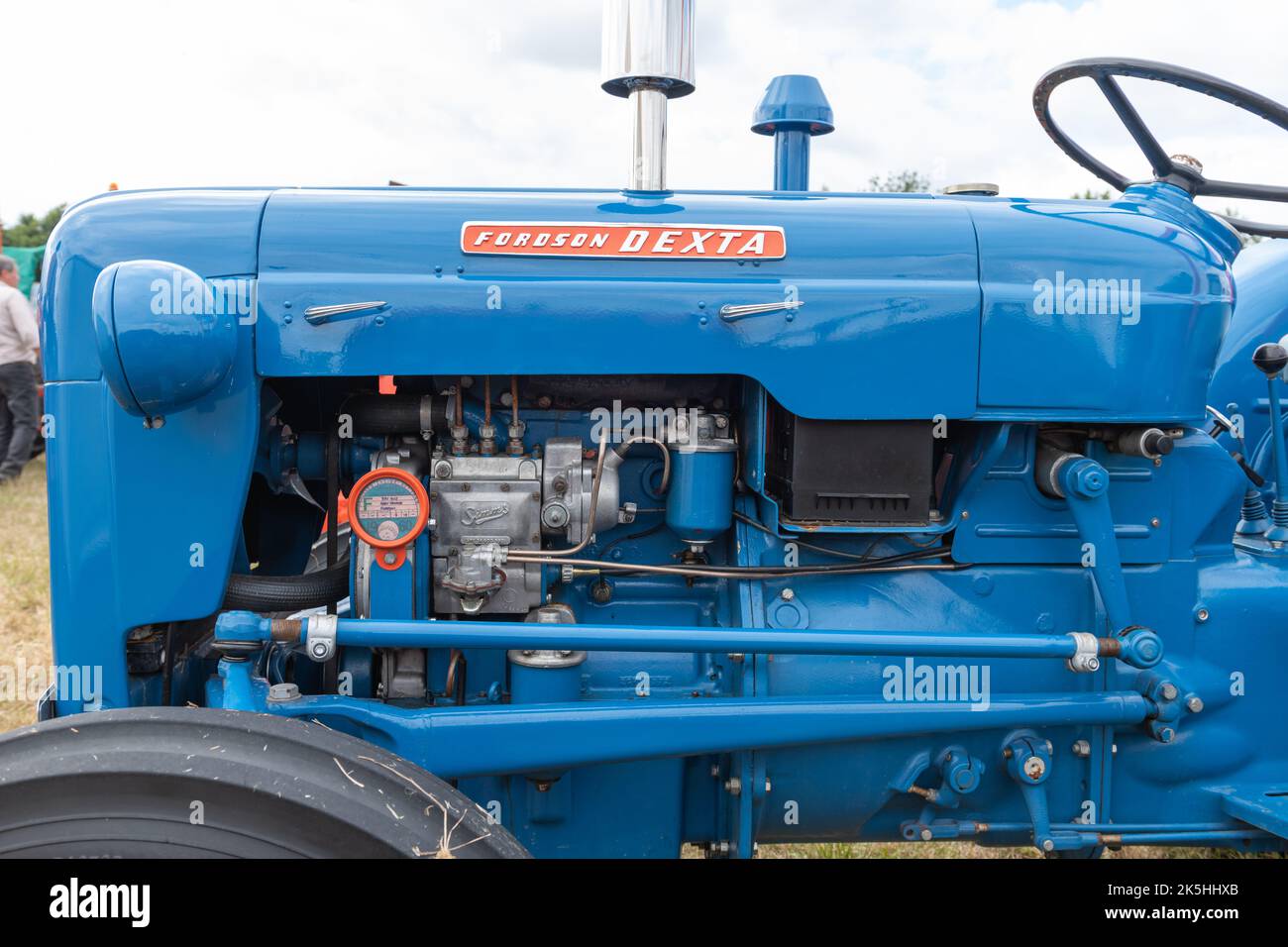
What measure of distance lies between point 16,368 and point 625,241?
8015mm

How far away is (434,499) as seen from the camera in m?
2.29

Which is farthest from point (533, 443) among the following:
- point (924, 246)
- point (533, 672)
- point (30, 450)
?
point (30, 450)

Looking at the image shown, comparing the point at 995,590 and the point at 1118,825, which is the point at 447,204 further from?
the point at 1118,825

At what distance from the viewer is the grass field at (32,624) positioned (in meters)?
3.26

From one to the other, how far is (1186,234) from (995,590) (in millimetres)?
898

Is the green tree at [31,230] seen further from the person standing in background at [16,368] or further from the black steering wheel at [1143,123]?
the black steering wheel at [1143,123]

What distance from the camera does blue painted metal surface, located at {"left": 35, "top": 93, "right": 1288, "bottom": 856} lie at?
2158 mm

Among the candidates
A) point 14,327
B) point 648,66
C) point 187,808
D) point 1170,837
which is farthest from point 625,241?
point 14,327

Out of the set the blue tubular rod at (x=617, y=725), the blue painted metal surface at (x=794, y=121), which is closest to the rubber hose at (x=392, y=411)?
the blue tubular rod at (x=617, y=725)

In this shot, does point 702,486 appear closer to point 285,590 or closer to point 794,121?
point 285,590

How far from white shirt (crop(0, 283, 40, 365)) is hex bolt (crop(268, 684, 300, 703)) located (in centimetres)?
751

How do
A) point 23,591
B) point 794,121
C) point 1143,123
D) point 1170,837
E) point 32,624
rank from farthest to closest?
point 23,591 → point 32,624 → point 794,121 → point 1143,123 → point 1170,837

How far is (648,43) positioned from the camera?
234 cm

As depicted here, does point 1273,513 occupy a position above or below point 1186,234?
below
